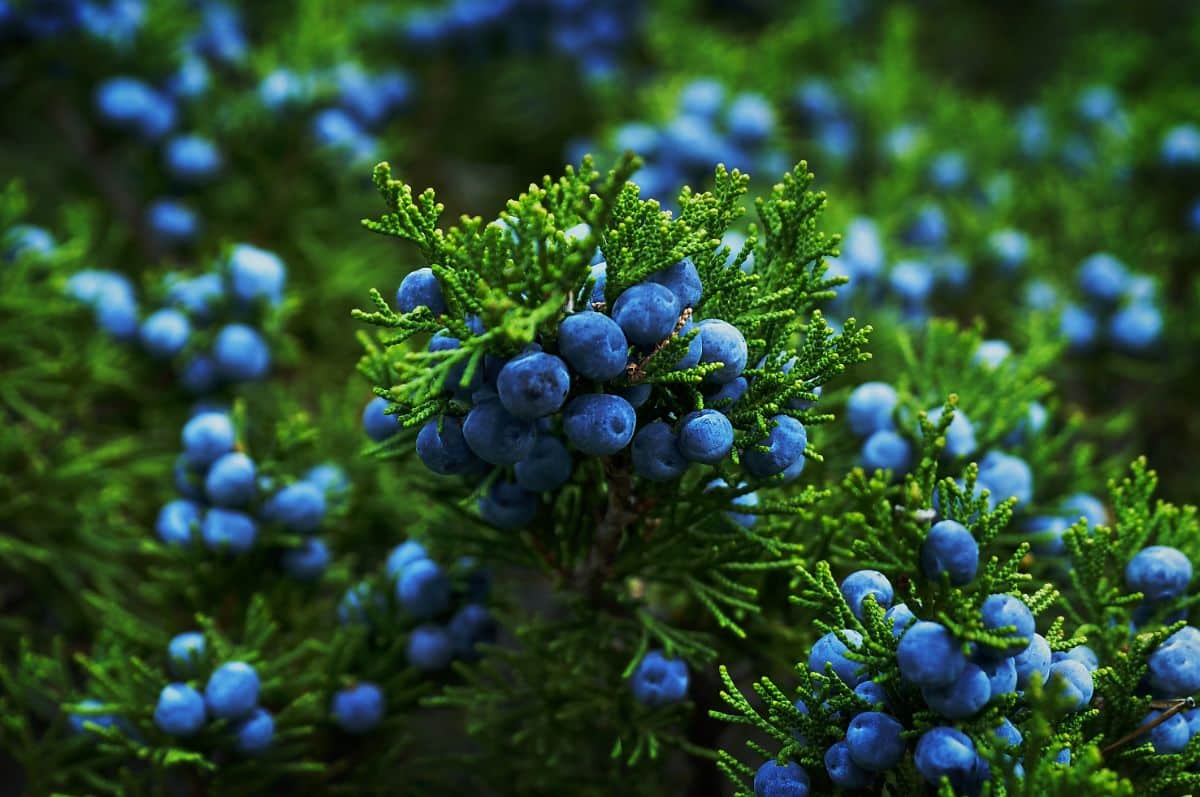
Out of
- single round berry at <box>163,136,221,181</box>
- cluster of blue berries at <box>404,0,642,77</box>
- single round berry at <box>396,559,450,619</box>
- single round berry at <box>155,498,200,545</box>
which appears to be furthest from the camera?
cluster of blue berries at <box>404,0,642,77</box>

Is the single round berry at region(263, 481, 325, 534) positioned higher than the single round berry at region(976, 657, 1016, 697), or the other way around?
the single round berry at region(263, 481, 325, 534)

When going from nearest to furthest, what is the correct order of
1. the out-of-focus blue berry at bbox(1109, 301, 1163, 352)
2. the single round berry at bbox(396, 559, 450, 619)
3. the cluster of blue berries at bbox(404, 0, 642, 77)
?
the single round berry at bbox(396, 559, 450, 619) → the out-of-focus blue berry at bbox(1109, 301, 1163, 352) → the cluster of blue berries at bbox(404, 0, 642, 77)

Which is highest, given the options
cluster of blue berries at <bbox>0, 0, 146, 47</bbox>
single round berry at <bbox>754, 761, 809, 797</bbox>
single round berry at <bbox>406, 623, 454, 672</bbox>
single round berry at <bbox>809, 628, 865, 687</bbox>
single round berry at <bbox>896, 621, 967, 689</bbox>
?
cluster of blue berries at <bbox>0, 0, 146, 47</bbox>

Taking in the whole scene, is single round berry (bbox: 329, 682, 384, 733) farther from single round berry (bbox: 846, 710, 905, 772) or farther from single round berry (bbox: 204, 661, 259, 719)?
single round berry (bbox: 846, 710, 905, 772)

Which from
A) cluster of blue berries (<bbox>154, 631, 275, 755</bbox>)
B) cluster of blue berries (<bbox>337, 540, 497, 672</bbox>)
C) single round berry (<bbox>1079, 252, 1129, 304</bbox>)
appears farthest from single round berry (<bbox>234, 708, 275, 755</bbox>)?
single round berry (<bbox>1079, 252, 1129, 304</bbox>)

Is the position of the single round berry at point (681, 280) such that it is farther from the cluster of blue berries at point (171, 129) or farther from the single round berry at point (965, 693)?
the cluster of blue berries at point (171, 129)

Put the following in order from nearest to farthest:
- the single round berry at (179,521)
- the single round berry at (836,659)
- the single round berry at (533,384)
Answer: the single round berry at (533,384)
the single round berry at (836,659)
the single round berry at (179,521)

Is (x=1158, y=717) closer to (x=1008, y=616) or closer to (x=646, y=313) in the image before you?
(x=1008, y=616)

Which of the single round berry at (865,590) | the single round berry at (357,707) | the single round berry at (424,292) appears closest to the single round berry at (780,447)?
the single round berry at (865,590)

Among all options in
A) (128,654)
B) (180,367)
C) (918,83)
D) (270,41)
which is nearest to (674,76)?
(918,83)
